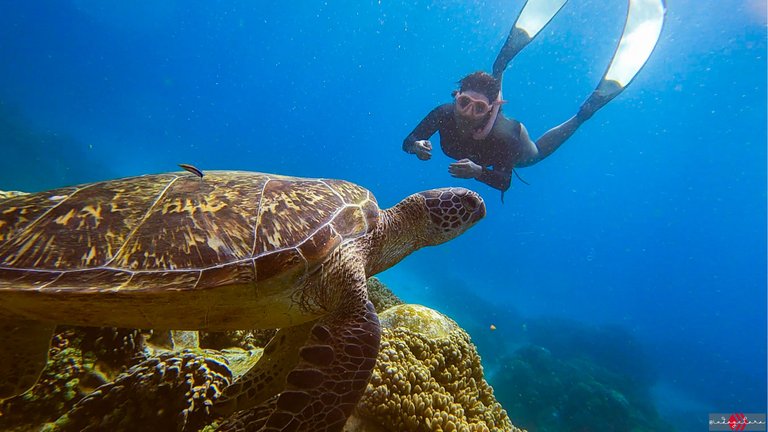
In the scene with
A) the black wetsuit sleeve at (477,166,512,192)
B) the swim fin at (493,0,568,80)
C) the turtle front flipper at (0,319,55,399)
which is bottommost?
the turtle front flipper at (0,319,55,399)

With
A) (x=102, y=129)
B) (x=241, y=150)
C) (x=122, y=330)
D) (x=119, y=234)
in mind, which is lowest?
(x=122, y=330)

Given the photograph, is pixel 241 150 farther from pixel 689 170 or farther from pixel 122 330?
pixel 689 170

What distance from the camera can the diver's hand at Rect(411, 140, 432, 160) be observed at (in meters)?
5.53

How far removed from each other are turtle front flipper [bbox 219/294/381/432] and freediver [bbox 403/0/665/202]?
12.7 feet

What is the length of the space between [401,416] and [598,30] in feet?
192

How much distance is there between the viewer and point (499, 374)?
12773mm

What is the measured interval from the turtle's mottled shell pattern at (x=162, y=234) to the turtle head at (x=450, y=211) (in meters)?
0.99

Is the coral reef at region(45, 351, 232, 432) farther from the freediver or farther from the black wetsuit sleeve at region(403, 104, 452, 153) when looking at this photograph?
the black wetsuit sleeve at region(403, 104, 452, 153)

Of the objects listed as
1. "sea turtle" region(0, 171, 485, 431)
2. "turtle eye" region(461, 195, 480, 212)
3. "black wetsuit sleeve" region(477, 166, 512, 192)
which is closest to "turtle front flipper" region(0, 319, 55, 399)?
"sea turtle" region(0, 171, 485, 431)

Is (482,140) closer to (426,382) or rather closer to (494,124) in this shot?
(494,124)

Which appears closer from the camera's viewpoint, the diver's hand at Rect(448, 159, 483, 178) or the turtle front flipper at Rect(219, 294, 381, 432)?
the turtle front flipper at Rect(219, 294, 381, 432)

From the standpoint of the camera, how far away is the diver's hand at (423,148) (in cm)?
A: 553

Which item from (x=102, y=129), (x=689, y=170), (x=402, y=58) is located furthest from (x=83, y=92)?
(x=689, y=170)

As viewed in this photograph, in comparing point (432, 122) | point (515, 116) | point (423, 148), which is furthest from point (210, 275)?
point (515, 116)
